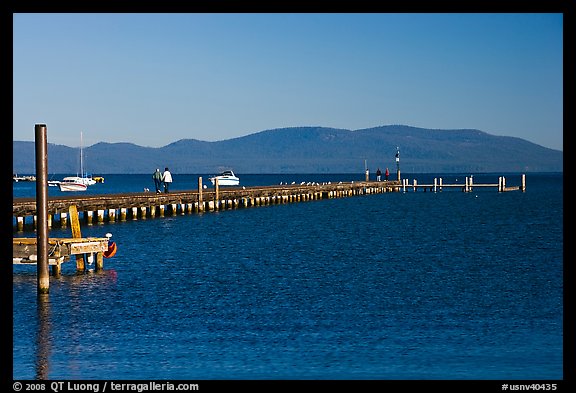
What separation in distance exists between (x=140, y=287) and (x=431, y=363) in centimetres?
1332

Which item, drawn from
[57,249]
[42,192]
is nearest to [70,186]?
[57,249]

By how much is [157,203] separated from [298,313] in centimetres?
4230

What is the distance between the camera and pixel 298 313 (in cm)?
2438

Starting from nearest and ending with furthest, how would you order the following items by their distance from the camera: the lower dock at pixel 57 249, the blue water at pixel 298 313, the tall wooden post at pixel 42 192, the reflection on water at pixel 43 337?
the reflection on water at pixel 43 337
the blue water at pixel 298 313
the tall wooden post at pixel 42 192
the lower dock at pixel 57 249

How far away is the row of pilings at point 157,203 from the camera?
177ft

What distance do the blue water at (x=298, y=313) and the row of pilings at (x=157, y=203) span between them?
657cm

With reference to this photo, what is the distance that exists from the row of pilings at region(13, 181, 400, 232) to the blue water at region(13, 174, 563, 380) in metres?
6.57

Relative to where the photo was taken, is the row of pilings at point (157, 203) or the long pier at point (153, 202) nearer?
the long pier at point (153, 202)

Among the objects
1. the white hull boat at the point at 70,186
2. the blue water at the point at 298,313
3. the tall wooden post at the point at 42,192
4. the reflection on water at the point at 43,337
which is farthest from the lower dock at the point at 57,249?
the white hull boat at the point at 70,186

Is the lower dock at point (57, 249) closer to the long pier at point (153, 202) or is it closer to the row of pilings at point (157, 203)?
the row of pilings at point (157, 203)

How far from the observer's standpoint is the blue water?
59.8ft
